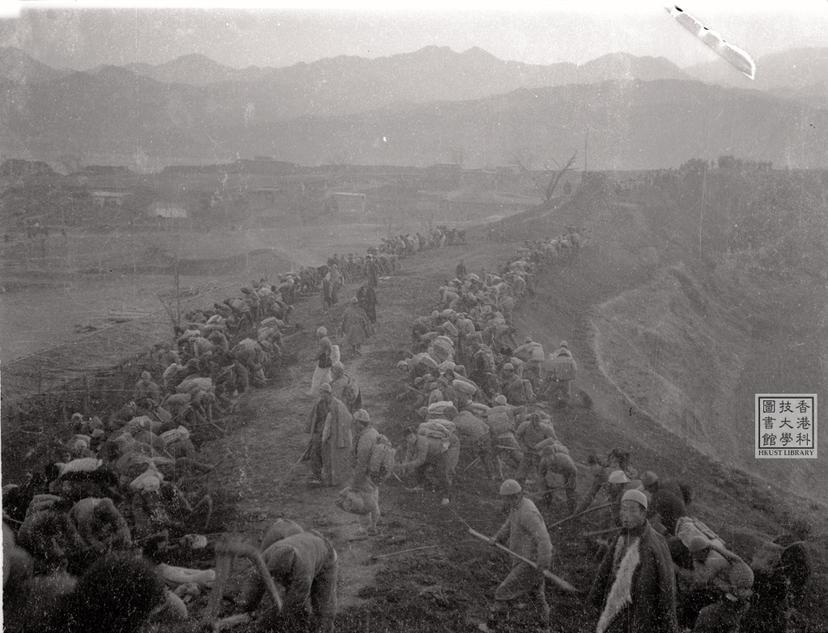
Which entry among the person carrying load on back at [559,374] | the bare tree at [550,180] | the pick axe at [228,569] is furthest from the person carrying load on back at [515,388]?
the bare tree at [550,180]

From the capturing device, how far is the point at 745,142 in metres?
8.65

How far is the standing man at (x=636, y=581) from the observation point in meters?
5.21

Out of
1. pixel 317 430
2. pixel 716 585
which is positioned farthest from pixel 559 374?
pixel 317 430

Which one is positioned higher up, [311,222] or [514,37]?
[514,37]

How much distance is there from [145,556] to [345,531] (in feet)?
5.40

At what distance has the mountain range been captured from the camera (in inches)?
302

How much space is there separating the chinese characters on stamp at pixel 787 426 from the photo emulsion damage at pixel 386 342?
0.10ft

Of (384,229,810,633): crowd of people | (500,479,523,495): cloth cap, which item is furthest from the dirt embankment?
(500,479,523,495): cloth cap

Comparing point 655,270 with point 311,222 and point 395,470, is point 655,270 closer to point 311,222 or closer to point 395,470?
point 311,222

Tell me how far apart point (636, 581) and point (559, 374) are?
2861 mm

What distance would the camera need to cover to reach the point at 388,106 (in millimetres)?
8984

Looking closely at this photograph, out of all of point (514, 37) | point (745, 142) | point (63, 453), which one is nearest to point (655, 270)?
point (745, 142)

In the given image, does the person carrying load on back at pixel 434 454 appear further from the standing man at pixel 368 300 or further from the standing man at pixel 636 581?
the standing man at pixel 368 300

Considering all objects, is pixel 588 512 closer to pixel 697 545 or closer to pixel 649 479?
pixel 649 479
